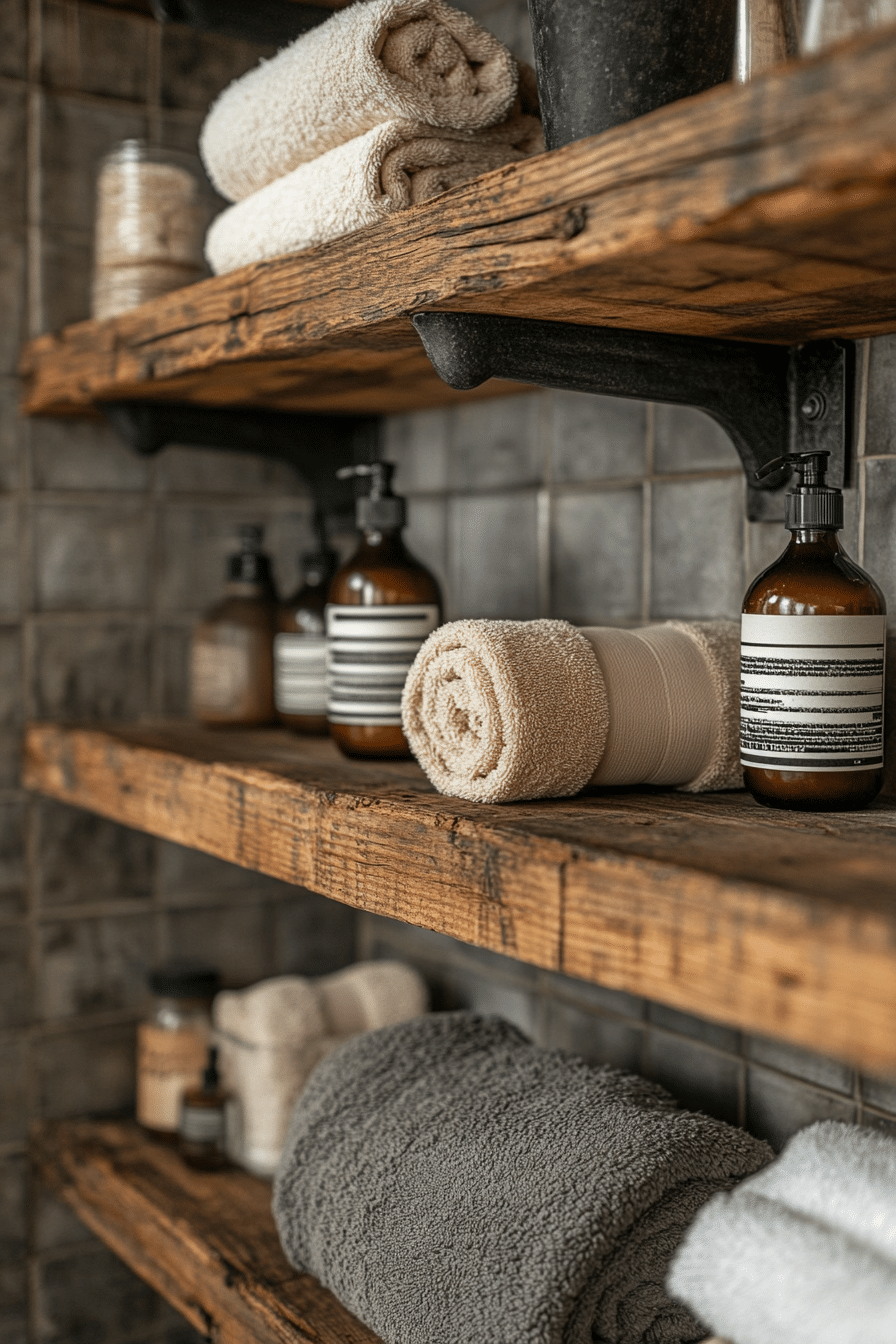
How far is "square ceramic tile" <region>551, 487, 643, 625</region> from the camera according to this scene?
2.93 feet

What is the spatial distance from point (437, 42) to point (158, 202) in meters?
0.37

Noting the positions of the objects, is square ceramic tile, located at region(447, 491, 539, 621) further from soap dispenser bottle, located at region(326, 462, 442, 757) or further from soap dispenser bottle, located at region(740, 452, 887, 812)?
soap dispenser bottle, located at region(740, 452, 887, 812)

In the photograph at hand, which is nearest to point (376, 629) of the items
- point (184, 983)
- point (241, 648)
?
point (241, 648)

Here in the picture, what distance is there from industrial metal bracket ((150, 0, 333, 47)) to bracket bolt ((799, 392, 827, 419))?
53 cm

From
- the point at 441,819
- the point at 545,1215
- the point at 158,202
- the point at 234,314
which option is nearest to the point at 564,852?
the point at 441,819

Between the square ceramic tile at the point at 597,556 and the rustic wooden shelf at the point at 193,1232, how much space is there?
0.48 meters

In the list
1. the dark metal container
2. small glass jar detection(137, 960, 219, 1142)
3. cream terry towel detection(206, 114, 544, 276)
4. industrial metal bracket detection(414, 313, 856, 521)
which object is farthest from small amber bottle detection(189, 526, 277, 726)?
the dark metal container

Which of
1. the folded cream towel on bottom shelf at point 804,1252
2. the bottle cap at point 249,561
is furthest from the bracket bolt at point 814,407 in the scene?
the bottle cap at point 249,561

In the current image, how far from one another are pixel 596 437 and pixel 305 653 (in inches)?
10.6

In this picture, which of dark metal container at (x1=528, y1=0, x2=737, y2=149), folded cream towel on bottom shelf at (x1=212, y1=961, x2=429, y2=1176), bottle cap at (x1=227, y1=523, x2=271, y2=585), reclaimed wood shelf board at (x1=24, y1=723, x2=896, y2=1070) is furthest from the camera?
bottle cap at (x1=227, y1=523, x2=271, y2=585)

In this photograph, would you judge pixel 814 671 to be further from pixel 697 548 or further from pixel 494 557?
pixel 494 557

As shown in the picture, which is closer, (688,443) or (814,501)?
(814,501)

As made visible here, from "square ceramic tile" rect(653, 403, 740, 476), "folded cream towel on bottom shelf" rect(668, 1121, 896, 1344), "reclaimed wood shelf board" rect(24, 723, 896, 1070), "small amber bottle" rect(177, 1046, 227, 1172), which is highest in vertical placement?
"square ceramic tile" rect(653, 403, 740, 476)

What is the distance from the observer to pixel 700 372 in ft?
2.26
